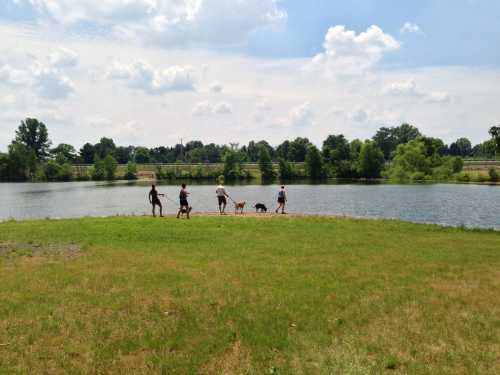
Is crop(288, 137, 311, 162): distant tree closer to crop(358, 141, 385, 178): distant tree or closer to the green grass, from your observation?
crop(358, 141, 385, 178): distant tree

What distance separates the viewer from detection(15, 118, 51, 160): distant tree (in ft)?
561

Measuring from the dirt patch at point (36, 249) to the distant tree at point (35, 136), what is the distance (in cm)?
17300

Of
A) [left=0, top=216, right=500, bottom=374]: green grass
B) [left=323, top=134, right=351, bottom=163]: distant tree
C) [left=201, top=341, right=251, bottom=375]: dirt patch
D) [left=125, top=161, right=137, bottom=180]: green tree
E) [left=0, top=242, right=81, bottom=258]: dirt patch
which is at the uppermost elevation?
[left=323, top=134, right=351, bottom=163]: distant tree

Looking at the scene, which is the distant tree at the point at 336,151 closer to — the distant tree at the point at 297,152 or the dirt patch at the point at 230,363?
the distant tree at the point at 297,152

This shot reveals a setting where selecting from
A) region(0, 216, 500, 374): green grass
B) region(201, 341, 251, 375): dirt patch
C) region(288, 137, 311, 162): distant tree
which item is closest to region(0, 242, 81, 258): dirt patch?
region(0, 216, 500, 374): green grass

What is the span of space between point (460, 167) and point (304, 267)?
122254mm

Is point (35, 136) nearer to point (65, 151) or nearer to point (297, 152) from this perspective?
point (65, 151)

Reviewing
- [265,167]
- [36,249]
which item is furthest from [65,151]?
[36,249]

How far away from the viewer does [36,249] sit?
15922 mm

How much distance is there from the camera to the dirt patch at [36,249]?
15196mm

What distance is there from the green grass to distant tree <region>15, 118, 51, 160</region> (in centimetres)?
17487

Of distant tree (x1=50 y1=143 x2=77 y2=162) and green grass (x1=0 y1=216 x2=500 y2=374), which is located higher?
distant tree (x1=50 y1=143 x2=77 y2=162)

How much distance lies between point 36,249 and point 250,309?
10.5 metres

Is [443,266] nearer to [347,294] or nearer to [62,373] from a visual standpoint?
[347,294]
